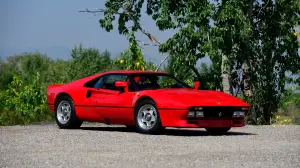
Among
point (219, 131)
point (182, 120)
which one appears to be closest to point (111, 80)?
point (182, 120)

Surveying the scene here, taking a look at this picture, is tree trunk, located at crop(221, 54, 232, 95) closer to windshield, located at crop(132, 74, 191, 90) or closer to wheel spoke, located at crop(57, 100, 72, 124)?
windshield, located at crop(132, 74, 191, 90)

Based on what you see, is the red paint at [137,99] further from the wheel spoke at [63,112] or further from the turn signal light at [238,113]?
the wheel spoke at [63,112]

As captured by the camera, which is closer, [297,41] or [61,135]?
[61,135]

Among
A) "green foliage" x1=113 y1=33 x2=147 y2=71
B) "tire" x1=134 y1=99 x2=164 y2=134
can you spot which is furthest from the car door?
"green foliage" x1=113 y1=33 x2=147 y2=71

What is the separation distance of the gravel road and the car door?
29.4 inches

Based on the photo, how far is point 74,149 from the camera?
10.5 m

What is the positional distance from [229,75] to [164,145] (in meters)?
10.2

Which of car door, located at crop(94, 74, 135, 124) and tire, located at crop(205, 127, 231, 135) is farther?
tire, located at crop(205, 127, 231, 135)

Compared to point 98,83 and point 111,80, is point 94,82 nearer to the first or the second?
point 98,83

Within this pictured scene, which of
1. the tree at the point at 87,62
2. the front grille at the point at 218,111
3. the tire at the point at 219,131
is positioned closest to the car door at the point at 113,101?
the front grille at the point at 218,111

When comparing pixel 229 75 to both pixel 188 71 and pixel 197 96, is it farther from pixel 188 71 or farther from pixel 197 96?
pixel 197 96

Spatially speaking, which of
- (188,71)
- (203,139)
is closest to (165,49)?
(188,71)

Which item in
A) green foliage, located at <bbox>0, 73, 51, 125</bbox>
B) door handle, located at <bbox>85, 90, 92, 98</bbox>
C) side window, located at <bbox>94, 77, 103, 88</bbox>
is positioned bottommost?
green foliage, located at <bbox>0, 73, 51, 125</bbox>

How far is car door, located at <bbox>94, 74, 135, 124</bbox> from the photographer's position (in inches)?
555
